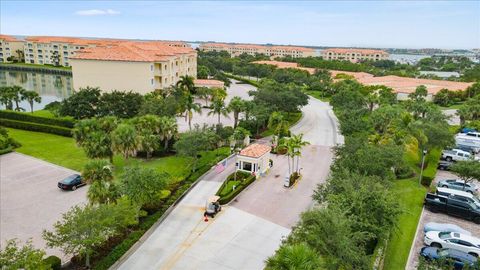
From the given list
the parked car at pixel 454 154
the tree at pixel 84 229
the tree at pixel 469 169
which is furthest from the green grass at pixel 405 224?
the tree at pixel 84 229

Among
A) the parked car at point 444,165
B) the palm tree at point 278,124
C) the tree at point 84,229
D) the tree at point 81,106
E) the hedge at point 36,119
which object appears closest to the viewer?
the tree at point 84,229

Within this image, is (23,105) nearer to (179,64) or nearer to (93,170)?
(179,64)

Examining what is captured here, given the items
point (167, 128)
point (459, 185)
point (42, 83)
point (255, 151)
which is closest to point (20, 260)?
point (255, 151)

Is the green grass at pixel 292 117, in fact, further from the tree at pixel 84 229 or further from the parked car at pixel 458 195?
the tree at pixel 84 229

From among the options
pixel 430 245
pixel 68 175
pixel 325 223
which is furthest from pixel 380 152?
pixel 68 175

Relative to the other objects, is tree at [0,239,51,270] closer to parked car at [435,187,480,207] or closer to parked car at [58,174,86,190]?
parked car at [58,174,86,190]

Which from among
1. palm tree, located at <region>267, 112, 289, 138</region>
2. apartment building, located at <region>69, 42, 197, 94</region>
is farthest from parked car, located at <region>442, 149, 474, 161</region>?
apartment building, located at <region>69, 42, 197, 94</region>

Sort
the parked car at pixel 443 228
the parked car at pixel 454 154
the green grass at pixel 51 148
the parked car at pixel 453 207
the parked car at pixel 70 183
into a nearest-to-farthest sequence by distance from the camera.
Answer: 1. the parked car at pixel 443 228
2. the parked car at pixel 453 207
3. the parked car at pixel 70 183
4. the green grass at pixel 51 148
5. the parked car at pixel 454 154
